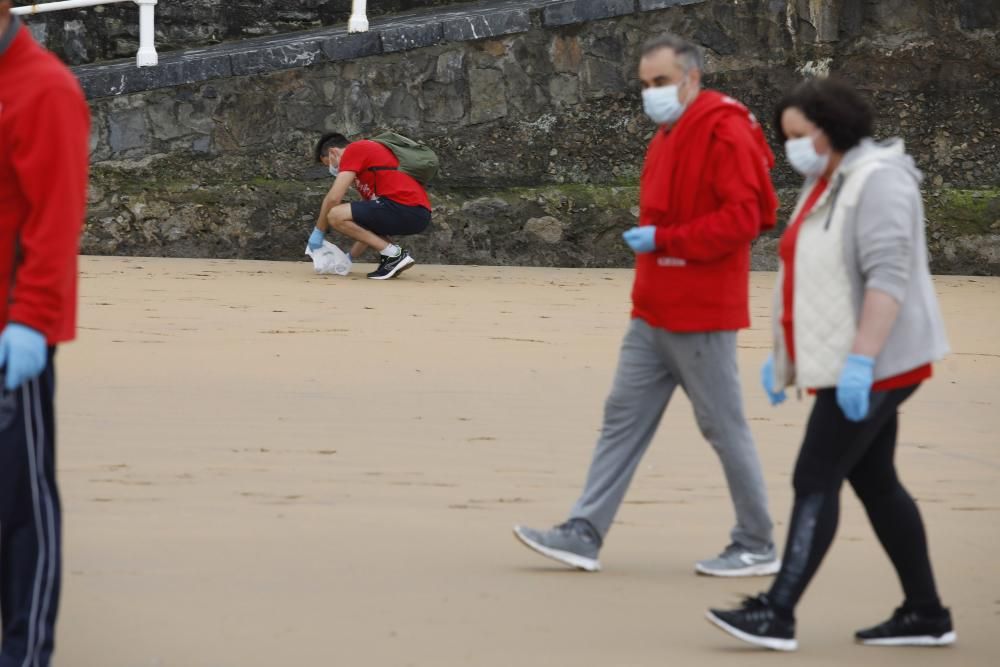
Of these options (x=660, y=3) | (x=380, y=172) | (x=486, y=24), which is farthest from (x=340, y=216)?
(x=660, y=3)

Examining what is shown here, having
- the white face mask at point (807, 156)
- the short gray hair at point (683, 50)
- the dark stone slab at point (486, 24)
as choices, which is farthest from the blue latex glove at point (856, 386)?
the dark stone slab at point (486, 24)

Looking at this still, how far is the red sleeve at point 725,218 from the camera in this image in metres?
4.29

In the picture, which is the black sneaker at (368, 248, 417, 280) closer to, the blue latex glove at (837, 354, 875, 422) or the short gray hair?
the short gray hair

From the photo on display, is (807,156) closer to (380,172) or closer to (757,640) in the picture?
(757,640)

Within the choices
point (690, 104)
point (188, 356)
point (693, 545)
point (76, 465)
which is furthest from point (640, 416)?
point (188, 356)

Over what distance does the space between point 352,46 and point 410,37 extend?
1.37 feet

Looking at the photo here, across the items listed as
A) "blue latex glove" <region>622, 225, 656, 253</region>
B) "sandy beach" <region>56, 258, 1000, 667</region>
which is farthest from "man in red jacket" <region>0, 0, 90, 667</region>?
"blue latex glove" <region>622, 225, 656, 253</region>

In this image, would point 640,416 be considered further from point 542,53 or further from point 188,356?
point 542,53

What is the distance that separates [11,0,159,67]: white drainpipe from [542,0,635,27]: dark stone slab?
2.82 metres

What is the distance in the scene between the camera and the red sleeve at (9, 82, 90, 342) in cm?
Answer: 312

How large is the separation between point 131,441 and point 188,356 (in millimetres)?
1778

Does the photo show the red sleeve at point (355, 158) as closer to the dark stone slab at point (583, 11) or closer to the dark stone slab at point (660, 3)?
the dark stone slab at point (583, 11)

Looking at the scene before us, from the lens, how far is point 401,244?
456 inches

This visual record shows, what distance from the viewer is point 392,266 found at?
10508 millimetres
